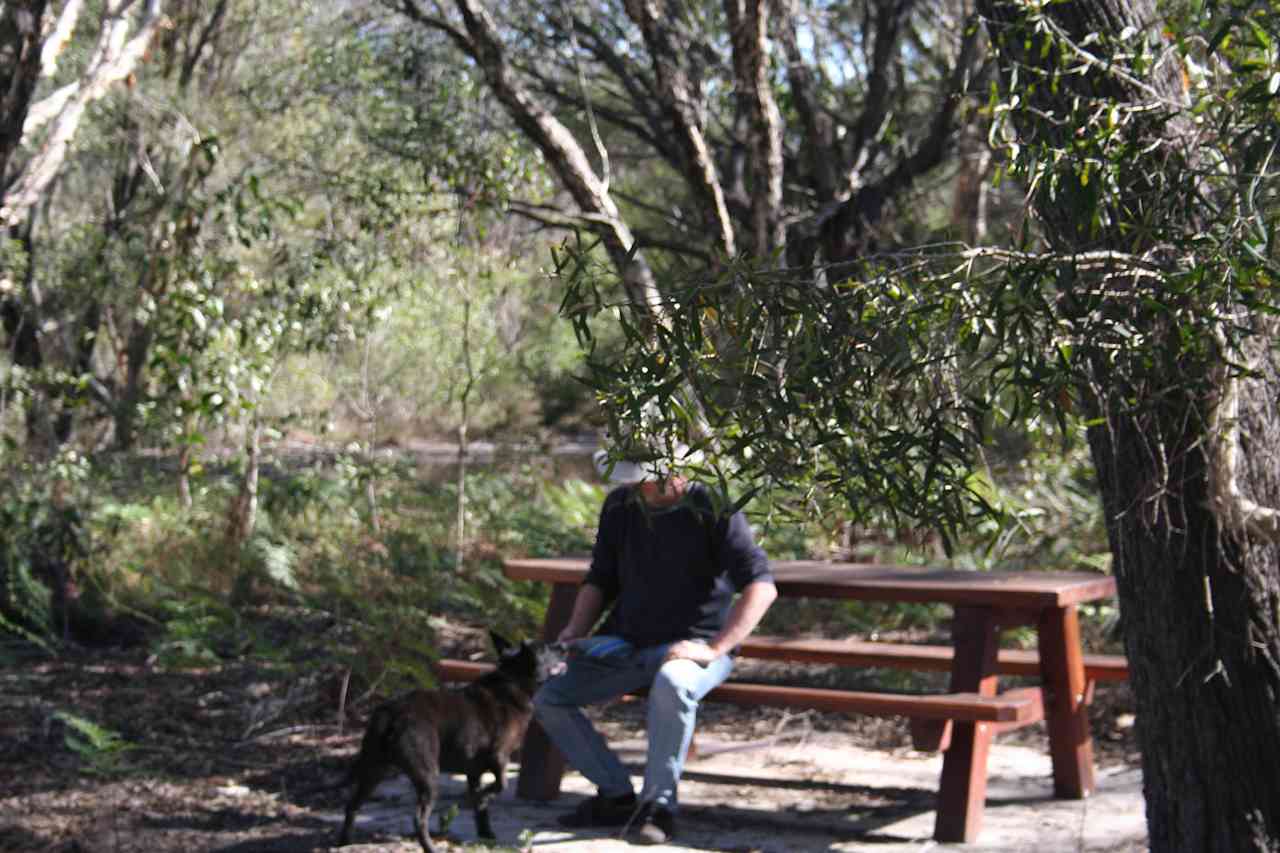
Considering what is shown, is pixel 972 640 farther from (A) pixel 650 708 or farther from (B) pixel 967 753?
(A) pixel 650 708

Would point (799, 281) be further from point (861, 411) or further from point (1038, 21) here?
point (1038, 21)

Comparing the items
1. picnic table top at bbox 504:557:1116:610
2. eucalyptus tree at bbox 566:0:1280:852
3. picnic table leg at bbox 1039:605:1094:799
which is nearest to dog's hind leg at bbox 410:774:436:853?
picnic table top at bbox 504:557:1116:610

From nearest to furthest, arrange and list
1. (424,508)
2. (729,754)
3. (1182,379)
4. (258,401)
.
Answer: (1182,379), (729,754), (258,401), (424,508)

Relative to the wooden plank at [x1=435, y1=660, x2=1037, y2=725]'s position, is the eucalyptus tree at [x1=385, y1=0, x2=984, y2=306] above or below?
above

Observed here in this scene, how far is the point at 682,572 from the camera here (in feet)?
20.5

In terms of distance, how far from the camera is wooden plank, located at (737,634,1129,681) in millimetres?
6871

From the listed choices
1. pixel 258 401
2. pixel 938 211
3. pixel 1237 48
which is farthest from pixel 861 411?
pixel 938 211

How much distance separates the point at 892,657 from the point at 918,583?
0.63 metres

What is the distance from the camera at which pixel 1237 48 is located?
4.58m

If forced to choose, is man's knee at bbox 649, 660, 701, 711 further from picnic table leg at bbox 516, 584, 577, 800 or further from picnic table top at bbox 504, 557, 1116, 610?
picnic table leg at bbox 516, 584, 577, 800

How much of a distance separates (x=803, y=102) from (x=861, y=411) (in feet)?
30.1

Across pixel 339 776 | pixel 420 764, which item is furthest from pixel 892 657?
pixel 339 776

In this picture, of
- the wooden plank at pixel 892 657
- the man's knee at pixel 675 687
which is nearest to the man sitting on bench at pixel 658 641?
the man's knee at pixel 675 687

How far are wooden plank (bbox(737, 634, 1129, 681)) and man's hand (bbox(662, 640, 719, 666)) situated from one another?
80 centimetres
